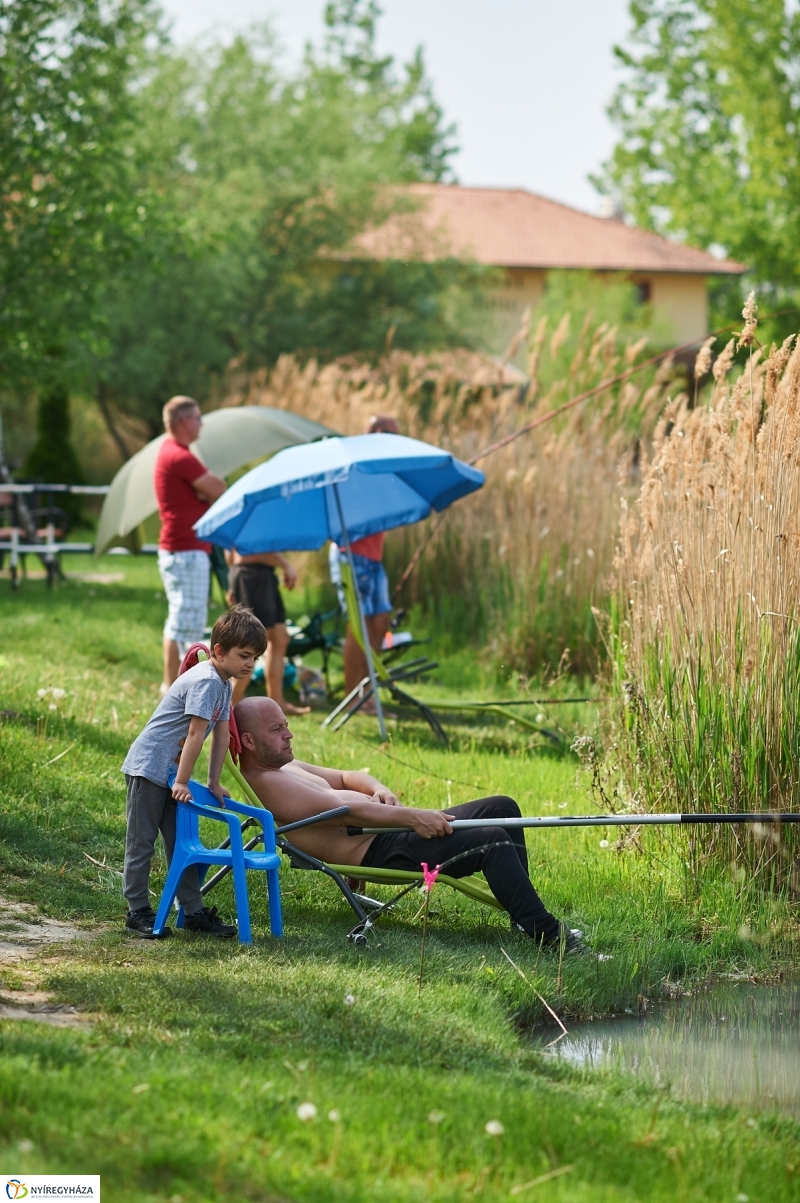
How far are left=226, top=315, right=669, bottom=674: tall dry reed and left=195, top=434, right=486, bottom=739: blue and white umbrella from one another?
1.06 m

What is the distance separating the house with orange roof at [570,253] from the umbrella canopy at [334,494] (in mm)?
31816

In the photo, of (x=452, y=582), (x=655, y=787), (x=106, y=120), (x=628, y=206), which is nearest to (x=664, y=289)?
(x=628, y=206)

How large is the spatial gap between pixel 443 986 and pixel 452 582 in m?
7.67

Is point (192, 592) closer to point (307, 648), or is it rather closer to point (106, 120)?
point (307, 648)

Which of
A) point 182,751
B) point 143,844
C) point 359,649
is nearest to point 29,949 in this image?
point 143,844

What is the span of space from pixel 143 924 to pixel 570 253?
42.1 meters

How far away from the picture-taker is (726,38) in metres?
35.5

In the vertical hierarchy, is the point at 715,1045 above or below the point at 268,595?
below

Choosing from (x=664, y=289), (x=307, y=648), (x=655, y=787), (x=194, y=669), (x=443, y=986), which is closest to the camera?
(x=443, y=986)

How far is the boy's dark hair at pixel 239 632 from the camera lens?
5035mm

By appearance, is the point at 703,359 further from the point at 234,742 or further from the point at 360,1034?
the point at 360,1034

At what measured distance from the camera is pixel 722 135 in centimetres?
4459

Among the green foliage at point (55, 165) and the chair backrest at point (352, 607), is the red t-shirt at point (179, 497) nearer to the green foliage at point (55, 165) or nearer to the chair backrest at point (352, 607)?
the chair backrest at point (352, 607)

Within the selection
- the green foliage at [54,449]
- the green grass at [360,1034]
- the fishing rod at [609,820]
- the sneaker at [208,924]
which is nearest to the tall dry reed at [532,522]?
the green grass at [360,1034]
